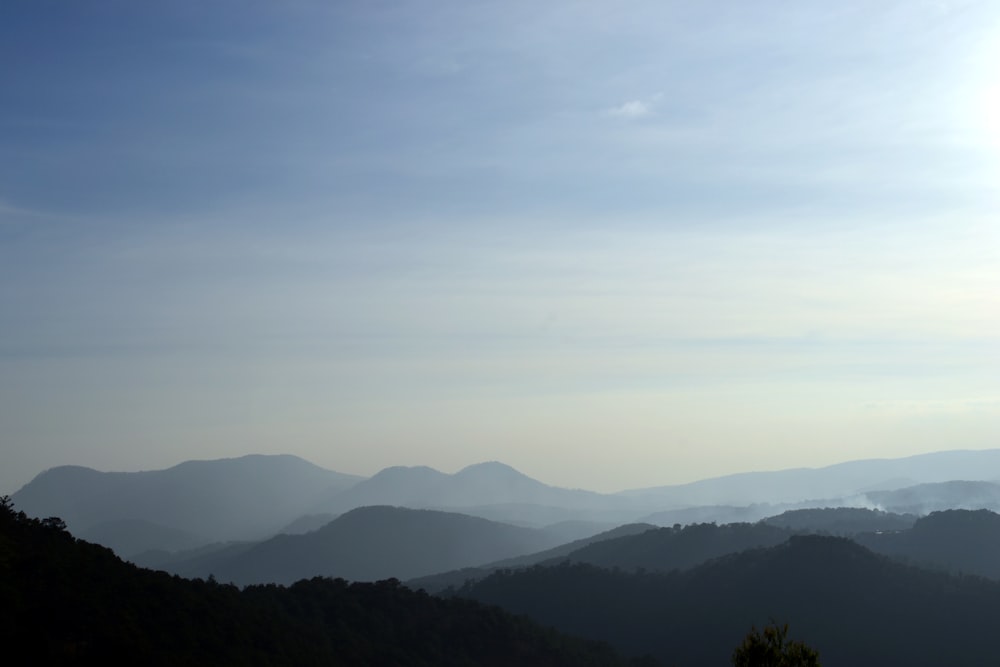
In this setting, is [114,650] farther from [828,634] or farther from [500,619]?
[828,634]

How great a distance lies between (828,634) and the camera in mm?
192250

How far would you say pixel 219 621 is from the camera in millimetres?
104500

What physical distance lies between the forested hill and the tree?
6079 cm

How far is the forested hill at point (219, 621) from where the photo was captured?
82.6 metres

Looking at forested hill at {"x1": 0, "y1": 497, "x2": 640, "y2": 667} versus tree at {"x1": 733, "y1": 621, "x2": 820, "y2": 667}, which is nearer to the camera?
tree at {"x1": 733, "y1": 621, "x2": 820, "y2": 667}

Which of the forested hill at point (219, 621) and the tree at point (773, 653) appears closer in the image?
the tree at point (773, 653)

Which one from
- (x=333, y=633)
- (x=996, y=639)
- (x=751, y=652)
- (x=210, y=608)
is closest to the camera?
(x=751, y=652)

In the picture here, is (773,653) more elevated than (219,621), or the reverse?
(773,653)

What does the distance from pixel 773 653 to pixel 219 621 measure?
8206 centimetres

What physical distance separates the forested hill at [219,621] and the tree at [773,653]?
199ft

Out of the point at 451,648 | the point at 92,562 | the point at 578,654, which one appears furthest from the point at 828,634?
the point at 92,562

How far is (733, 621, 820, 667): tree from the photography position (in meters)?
38.6

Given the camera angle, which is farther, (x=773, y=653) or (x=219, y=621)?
(x=219, y=621)

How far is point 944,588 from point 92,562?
178 m
